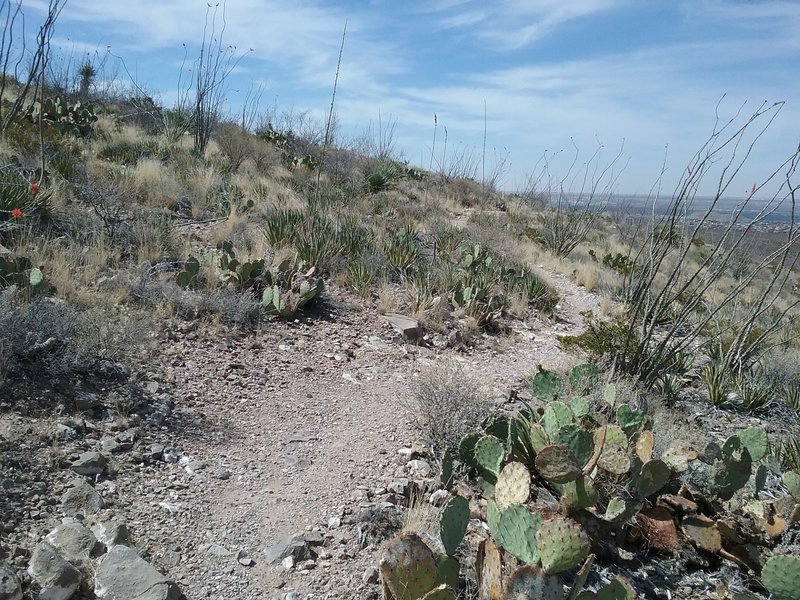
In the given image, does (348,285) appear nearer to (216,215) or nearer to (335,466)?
(216,215)

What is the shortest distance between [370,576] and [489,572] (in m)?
0.58

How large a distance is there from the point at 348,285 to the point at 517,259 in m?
4.12

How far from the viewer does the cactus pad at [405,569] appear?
101 inches

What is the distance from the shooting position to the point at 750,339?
7344mm

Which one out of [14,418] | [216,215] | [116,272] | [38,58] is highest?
[38,58]

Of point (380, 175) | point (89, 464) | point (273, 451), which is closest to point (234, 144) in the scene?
point (380, 175)

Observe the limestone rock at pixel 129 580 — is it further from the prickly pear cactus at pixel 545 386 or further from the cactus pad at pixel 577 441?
the prickly pear cactus at pixel 545 386

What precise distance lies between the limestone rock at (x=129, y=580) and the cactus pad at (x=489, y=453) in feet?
5.66

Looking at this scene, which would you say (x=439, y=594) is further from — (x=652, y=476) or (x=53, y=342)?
(x=53, y=342)

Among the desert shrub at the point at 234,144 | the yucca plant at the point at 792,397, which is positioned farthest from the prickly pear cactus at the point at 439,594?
the desert shrub at the point at 234,144

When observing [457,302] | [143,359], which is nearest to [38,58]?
[143,359]

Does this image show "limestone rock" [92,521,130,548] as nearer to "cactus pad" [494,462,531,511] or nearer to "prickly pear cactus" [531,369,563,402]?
"cactus pad" [494,462,531,511]

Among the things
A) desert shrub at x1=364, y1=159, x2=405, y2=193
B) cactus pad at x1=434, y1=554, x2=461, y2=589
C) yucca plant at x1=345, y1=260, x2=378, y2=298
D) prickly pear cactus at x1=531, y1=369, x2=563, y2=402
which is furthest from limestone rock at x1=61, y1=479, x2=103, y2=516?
desert shrub at x1=364, y1=159, x2=405, y2=193

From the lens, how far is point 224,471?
3691mm
